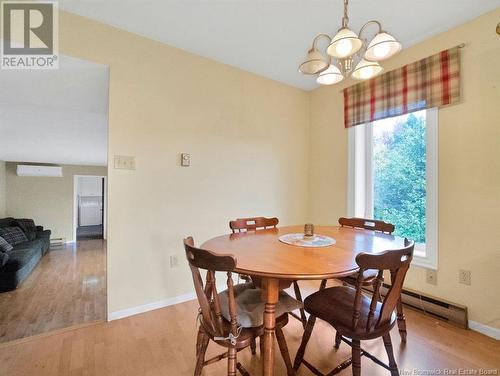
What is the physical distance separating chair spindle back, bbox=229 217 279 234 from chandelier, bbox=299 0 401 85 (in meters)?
1.17

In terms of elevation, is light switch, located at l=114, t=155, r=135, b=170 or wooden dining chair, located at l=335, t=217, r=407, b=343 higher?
light switch, located at l=114, t=155, r=135, b=170

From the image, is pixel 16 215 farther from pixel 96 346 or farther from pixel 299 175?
pixel 299 175

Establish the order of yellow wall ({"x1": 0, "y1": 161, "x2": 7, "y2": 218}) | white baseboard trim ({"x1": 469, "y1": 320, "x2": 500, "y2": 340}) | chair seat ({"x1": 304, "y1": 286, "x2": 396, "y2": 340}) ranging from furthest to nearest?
yellow wall ({"x1": 0, "y1": 161, "x2": 7, "y2": 218}) → white baseboard trim ({"x1": 469, "y1": 320, "x2": 500, "y2": 340}) → chair seat ({"x1": 304, "y1": 286, "x2": 396, "y2": 340})

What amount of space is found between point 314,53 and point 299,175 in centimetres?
191

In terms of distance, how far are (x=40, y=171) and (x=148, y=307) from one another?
641 centimetres

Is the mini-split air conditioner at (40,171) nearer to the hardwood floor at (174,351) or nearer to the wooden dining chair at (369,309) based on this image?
the hardwood floor at (174,351)

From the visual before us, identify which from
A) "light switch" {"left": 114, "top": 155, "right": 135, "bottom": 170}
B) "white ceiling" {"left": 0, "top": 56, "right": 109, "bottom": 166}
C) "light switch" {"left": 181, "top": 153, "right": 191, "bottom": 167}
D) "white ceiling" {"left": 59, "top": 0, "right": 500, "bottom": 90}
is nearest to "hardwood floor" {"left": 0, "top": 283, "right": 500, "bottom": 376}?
"light switch" {"left": 114, "top": 155, "right": 135, "bottom": 170}

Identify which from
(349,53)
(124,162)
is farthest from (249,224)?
(349,53)

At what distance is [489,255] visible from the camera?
1.75 m

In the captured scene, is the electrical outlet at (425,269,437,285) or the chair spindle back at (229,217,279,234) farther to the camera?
the electrical outlet at (425,269,437,285)

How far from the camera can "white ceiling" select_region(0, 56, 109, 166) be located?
2000mm

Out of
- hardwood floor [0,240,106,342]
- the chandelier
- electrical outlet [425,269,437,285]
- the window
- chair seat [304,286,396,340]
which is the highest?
the chandelier

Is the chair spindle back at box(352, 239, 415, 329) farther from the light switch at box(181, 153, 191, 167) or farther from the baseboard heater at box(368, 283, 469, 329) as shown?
the light switch at box(181, 153, 191, 167)

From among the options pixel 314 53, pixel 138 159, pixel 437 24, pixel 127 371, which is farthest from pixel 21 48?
pixel 437 24
